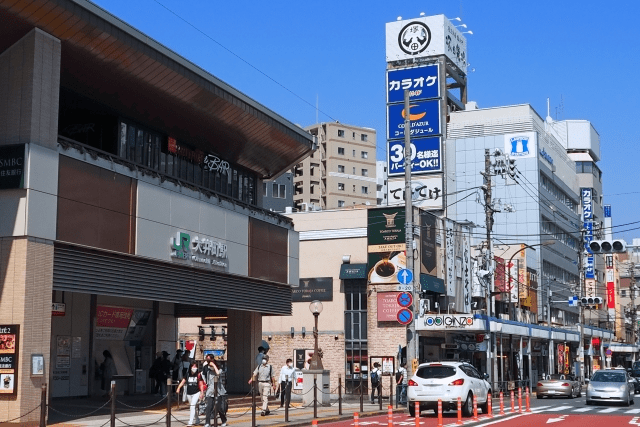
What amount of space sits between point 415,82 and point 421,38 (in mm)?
6699

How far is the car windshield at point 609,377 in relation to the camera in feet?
122

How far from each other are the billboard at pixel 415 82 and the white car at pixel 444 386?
55.5 meters

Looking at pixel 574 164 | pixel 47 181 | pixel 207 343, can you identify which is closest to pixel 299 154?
pixel 47 181

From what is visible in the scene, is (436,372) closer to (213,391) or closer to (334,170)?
(213,391)

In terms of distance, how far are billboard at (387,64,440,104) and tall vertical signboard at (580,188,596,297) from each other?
2227cm

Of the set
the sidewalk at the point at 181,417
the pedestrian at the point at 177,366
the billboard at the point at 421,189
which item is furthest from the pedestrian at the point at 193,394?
the billboard at the point at 421,189

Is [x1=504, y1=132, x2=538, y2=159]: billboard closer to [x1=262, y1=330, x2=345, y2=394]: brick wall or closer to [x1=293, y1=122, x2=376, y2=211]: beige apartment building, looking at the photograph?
[x1=293, y1=122, x2=376, y2=211]: beige apartment building

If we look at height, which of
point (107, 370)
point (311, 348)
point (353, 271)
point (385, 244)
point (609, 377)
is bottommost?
point (609, 377)

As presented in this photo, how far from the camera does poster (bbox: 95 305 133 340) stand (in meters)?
30.7

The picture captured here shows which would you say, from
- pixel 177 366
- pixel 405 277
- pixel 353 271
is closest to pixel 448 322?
pixel 353 271

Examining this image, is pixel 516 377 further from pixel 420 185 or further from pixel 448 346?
pixel 420 185

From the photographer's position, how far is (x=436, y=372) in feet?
90.3

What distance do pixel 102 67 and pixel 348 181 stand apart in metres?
103

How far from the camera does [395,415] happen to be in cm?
2930
